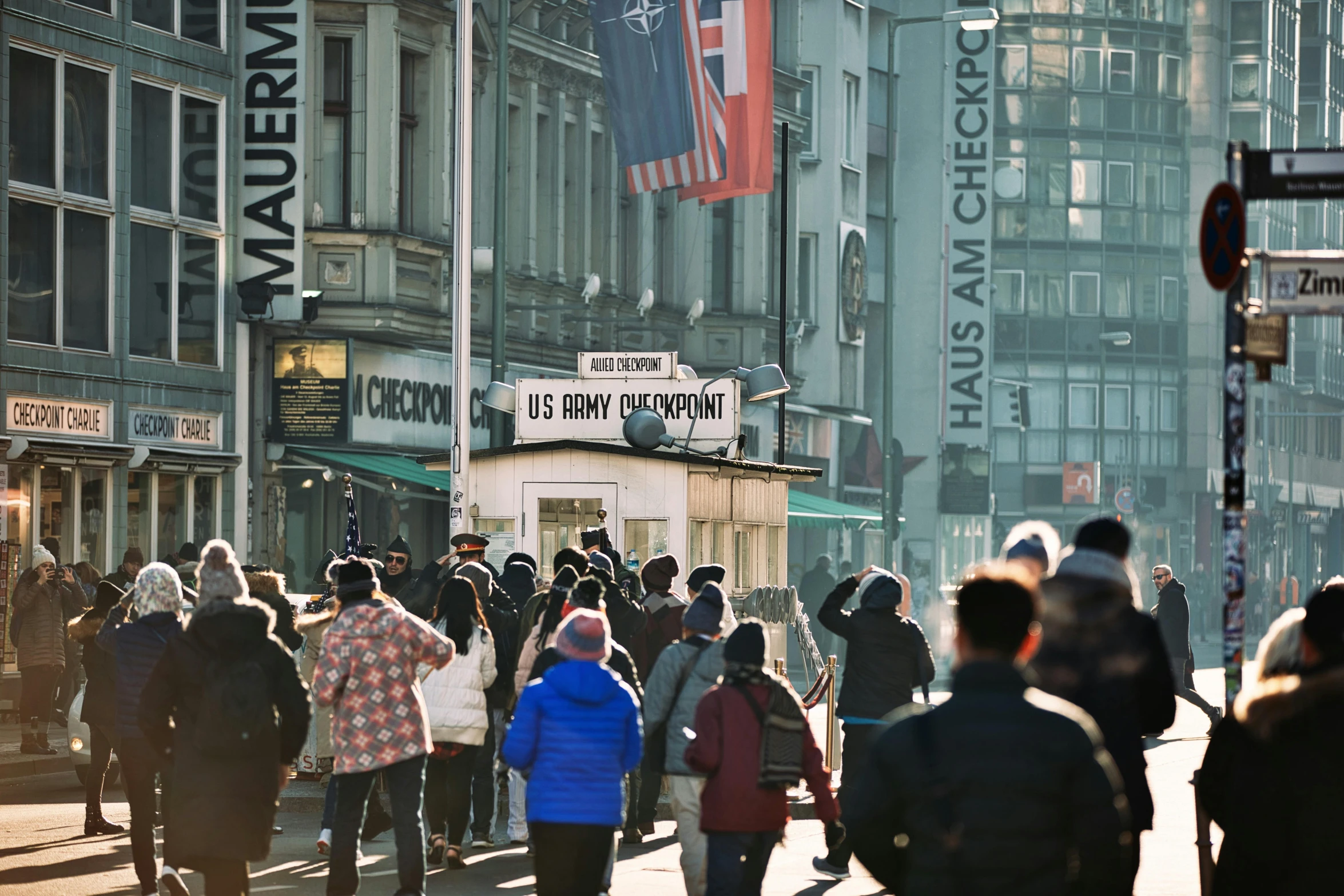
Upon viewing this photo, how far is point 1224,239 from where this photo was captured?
8.98 metres

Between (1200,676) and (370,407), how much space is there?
1403 cm

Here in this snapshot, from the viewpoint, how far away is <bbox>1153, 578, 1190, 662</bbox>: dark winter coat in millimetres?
23031

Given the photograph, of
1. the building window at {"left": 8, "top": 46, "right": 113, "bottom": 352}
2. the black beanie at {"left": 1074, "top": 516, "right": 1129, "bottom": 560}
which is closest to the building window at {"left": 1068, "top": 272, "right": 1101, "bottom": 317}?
the building window at {"left": 8, "top": 46, "right": 113, "bottom": 352}

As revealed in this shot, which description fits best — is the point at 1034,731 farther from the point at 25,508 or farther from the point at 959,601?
the point at 25,508

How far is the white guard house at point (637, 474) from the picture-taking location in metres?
21.8

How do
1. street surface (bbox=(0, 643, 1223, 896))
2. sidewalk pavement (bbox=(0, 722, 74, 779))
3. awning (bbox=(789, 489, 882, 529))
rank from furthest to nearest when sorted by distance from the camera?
awning (bbox=(789, 489, 882, 529)) → sidewalk pavement (bbox=(0, 722, 74, 779)) → street surface (bbox=(0, 643, 1223, 896))

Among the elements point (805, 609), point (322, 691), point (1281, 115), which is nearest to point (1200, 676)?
point (805, 609)

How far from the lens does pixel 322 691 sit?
1077cm

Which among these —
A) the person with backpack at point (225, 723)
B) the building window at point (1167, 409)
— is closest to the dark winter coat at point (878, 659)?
the person with backpack at point (225, 723)

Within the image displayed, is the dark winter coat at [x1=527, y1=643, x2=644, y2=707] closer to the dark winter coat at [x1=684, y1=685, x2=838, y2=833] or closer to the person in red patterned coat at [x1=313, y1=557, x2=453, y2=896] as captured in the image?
the person in red patterned coat at [x1=313, y1=557, x2=453, y2=896]

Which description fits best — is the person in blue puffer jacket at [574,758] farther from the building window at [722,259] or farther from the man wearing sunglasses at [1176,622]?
the building window at [722,259]

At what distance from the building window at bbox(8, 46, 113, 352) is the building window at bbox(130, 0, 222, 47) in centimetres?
101

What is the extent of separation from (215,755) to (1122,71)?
7502 cm

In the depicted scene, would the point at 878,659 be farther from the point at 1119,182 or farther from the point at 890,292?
the point at 1119,182
